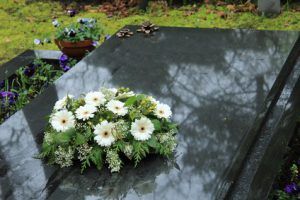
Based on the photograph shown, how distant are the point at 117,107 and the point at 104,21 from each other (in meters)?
4.69

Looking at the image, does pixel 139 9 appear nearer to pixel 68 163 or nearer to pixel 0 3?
pixel 0 3

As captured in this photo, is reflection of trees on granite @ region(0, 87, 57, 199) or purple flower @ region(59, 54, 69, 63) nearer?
reflection of trees on granite @ region(0, 87, 57, 199)

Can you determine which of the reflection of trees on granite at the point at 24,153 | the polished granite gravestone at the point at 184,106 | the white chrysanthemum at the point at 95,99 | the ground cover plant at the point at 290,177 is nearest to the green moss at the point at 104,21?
the polished granite gravestone at the point at 184,106

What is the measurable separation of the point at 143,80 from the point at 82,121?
109cm

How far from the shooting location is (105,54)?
4.27 m

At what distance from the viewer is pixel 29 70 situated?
502 centimetres

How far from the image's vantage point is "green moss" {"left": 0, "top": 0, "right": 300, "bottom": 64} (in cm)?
655

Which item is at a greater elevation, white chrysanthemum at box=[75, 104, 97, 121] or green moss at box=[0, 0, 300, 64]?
white chrysanthemum at box=[75, 104, 97, 121]

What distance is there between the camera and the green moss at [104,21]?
21.5ft

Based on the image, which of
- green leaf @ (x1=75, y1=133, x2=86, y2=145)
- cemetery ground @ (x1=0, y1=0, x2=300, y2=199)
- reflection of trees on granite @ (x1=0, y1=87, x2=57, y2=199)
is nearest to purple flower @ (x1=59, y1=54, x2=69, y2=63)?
cemetery ground @ (x1=0, y1=0, x2=300, y2=199)

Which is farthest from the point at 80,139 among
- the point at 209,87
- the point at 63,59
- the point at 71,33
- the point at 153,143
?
the point at 71,33

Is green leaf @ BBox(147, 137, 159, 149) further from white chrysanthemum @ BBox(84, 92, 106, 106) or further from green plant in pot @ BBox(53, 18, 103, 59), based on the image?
green plant in pot @ BBox(53, 18, 103, 59)

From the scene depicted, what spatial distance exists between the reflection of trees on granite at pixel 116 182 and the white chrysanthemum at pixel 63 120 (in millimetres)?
234

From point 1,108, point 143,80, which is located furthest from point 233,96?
point 1,108
